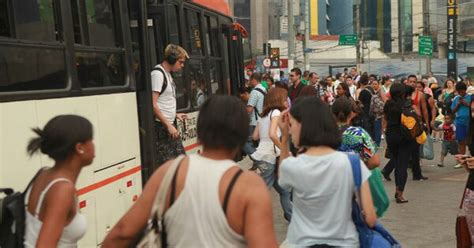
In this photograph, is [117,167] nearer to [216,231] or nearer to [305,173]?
[305,173]

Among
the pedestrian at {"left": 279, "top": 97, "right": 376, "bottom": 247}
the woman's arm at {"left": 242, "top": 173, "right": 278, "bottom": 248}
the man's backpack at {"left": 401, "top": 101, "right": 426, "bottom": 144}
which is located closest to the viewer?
the woman's arm at {"left": 242, "top": 173, "right": 278, "bottom": 248}

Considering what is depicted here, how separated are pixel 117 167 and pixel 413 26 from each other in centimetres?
8690

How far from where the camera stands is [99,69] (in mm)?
6047

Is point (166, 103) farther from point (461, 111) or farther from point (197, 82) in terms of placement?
point (461, 111)

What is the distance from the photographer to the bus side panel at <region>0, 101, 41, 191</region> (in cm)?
437

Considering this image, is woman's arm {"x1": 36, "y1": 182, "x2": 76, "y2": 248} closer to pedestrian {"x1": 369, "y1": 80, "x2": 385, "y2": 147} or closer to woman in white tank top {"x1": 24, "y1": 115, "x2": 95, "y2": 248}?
woman in white tank top {"x1": 24, "y1": 115, "x2": 95, "y2": 248}

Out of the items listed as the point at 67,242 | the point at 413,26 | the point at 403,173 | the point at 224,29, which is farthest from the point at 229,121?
the point at 413,26

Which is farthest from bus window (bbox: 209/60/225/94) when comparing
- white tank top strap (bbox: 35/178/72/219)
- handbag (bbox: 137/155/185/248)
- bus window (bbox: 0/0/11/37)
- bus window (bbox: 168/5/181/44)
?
handbag (bbox: 137/155/185/248)

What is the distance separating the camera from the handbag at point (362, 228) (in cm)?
404

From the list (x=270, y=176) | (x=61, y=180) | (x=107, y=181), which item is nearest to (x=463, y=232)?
(x=107, y=181)

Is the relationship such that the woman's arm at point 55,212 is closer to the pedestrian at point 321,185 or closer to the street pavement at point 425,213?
the pedestrian at point 321,185

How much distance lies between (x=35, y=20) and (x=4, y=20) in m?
0.39

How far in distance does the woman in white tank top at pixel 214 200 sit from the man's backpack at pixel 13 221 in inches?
25.2

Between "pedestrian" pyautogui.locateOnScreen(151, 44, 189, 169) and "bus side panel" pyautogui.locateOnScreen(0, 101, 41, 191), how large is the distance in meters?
2.81
